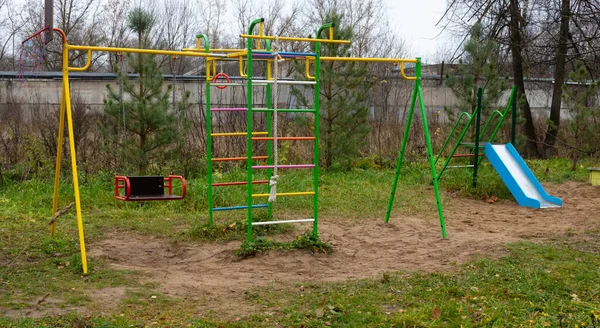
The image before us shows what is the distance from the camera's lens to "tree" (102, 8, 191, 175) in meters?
9.58

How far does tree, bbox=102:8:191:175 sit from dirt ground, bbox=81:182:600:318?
8.90 ft

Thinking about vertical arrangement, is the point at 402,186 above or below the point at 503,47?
below

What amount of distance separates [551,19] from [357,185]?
834 cm

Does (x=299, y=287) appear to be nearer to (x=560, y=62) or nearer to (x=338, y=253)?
(x=338, y=253)

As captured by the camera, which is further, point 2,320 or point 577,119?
point 577,119

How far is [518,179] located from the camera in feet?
33.3

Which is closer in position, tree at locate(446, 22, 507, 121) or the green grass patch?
the green grass patch

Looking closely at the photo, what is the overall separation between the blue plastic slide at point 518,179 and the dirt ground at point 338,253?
2.45ft

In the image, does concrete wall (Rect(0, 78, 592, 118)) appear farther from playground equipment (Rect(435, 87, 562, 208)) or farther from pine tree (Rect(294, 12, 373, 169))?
playground equipment (Rect(435, 87, 562, 208))

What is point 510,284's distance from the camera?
488 cm

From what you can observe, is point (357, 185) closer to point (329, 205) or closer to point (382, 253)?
point (329, 205)

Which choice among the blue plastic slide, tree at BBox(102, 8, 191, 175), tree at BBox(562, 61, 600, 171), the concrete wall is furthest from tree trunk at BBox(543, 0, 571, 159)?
tree at BBox(102, 8, 191, 175)

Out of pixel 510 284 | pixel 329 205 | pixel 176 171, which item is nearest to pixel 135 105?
pixel 176 171

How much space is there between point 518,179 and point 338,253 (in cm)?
488
